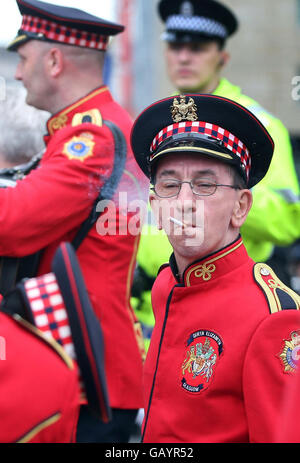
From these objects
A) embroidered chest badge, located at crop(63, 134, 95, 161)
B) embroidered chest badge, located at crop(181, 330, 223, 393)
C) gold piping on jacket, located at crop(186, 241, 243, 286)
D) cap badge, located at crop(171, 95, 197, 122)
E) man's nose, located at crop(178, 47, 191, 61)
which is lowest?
embroidered chest badge, located at crop(181, 330, 223, 393)

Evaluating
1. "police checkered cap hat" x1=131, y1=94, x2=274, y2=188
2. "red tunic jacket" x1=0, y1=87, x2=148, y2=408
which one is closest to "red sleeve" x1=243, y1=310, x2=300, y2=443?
"police checkered cap hat" x1=131, y1=94, x2=274, y2=188

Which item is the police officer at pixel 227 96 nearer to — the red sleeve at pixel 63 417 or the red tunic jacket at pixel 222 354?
the red tunic jacket at pixel 222 354

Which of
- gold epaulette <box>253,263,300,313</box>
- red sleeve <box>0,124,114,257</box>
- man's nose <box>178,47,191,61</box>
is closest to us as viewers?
gold epaulette <box>253,263,300,313</box>

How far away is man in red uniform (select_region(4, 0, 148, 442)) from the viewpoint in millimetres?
2457

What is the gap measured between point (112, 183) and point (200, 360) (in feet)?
3.12

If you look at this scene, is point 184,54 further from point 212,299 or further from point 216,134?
point 212,299

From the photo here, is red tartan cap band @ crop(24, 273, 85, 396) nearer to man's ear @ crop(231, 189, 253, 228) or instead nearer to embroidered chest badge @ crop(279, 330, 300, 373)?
embroidered chest badge @ crop(279, 330, 300, 373)

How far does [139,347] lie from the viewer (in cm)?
275

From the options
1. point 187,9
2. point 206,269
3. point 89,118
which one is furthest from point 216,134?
point 187,9

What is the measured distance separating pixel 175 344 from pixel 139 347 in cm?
86

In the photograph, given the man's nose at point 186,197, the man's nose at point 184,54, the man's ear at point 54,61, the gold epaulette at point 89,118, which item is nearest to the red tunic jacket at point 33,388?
the man's nose at point 186,197

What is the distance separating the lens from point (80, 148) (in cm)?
255

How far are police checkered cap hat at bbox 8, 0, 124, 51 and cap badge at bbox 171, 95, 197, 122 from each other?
932mm

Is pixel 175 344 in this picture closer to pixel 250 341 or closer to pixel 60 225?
pixel 250 341
